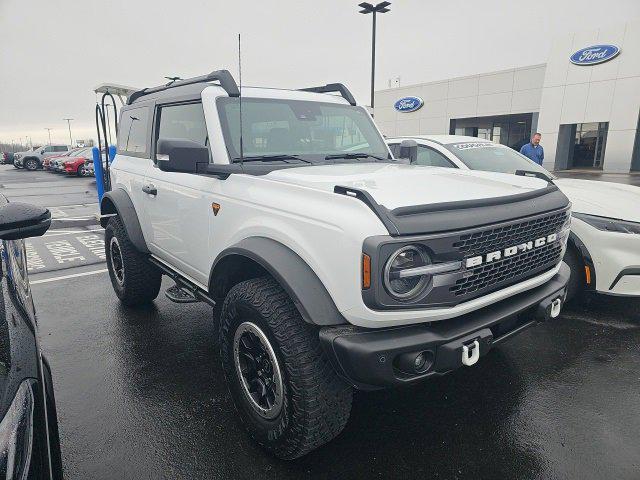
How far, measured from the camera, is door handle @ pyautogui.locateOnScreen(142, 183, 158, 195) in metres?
3.67

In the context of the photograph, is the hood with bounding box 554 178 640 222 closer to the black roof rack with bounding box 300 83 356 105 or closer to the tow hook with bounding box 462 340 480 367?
the black roof rack with bounding box 300 83 356 105

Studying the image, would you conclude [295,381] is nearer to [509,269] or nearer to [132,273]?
[509,269]

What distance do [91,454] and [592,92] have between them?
27718 mm

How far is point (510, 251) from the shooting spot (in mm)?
2240

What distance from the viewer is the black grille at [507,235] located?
6.72 ft

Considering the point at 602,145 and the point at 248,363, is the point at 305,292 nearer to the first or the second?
the point at 248,363

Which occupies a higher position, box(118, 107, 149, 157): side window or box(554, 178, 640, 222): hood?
box(118, 107, 149, 157): side window

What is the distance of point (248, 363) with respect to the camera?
253 centimetres

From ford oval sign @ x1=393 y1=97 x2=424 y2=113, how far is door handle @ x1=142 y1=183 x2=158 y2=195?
30.8 metres

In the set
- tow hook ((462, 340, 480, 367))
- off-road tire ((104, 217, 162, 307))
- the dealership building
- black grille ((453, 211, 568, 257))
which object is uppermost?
the dealership building

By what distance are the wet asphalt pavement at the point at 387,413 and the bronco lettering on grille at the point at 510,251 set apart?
114 cm

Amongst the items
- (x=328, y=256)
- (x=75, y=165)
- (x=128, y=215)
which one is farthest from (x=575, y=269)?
(x=75, y=165)

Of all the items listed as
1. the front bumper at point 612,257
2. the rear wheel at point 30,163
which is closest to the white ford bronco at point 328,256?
the front bumper at point 612,257

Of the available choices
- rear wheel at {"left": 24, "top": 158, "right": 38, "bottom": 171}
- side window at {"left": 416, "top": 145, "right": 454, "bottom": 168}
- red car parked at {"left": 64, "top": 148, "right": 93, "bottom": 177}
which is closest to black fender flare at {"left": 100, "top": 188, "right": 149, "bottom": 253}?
side window at {"left": 416, "top": 145, "right": 454, "bottom": 168}
